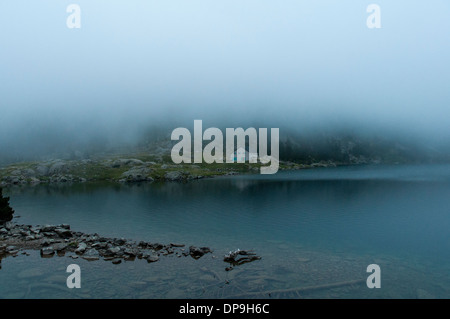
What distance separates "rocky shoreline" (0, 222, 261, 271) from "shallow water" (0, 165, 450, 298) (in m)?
1.91

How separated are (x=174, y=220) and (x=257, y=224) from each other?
2112cm

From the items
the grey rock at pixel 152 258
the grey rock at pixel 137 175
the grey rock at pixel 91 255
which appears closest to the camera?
the grey rock at pixel 152 258

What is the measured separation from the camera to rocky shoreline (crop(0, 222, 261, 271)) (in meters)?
46.9

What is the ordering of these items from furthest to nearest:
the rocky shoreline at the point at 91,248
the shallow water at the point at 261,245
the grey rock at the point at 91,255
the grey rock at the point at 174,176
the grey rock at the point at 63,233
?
1. the grey rock at the point at 174,176
2. the grey rock at the point at 63,233
3. the rocky shoreline at the point at 91,248
4. the grey rock at the point at 91,255
5. the shallow water at the point at 261,245

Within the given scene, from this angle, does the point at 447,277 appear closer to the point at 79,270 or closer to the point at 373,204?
the point at 79,270

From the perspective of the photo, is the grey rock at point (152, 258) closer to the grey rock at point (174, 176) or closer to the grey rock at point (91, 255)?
the grey rock at point (91, 255)

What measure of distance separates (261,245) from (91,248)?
2948 cm

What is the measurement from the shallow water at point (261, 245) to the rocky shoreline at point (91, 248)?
191cm

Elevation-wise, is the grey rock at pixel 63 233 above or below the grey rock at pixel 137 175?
above

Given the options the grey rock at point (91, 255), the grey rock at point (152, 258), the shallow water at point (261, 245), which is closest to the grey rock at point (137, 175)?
the shallow water at point (261, 245)

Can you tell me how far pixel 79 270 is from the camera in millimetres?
41469

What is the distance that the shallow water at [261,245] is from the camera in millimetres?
36125

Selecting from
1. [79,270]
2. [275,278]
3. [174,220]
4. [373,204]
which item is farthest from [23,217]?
[373,204]

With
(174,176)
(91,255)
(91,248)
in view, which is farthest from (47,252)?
(174,176)
